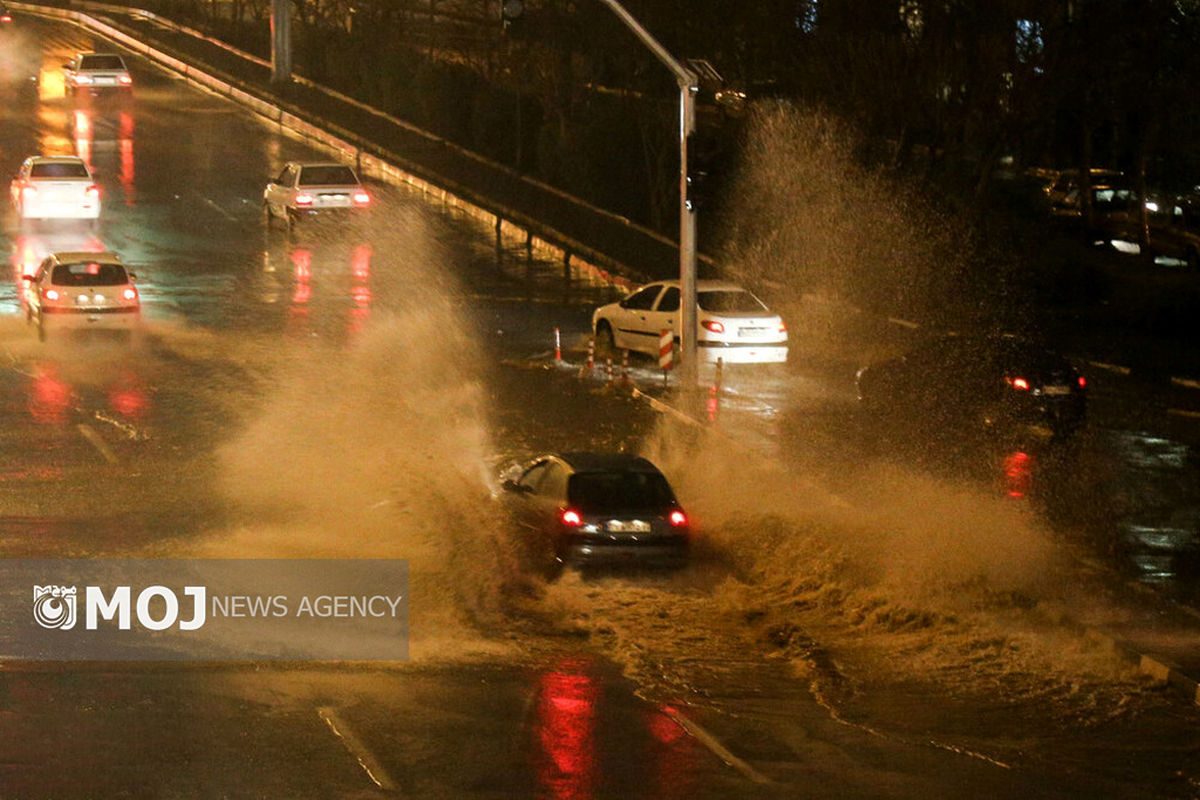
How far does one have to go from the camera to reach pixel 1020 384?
21125 millimetres

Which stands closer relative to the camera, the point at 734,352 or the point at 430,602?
the point at 430,602

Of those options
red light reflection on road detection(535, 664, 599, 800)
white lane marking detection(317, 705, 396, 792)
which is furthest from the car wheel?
white lane marking detection(317, 705, 396, 792)

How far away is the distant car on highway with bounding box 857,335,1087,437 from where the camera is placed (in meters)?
20.9

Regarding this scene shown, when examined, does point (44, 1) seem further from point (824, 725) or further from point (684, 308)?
point (824, 725)

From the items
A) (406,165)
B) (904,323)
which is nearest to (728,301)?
(904,323)

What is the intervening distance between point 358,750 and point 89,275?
773 inches

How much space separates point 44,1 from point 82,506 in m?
63.2

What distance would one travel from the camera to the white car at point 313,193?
38.0m

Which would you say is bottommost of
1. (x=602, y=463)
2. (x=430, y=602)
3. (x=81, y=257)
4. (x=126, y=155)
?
(x=430, y=602)

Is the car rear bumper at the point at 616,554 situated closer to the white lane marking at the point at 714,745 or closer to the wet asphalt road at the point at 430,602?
the wet asphalt road at the point at 430,602

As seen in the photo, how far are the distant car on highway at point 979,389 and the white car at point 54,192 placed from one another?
70.6ft

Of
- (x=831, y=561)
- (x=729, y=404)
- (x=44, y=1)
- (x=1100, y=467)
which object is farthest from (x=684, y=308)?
(x=44, y=1)

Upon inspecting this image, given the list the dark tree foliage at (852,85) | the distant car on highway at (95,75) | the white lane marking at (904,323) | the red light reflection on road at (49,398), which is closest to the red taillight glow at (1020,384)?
the white lane marking at (904,323)

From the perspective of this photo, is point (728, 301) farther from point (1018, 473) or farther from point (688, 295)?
point (1018, 473)
